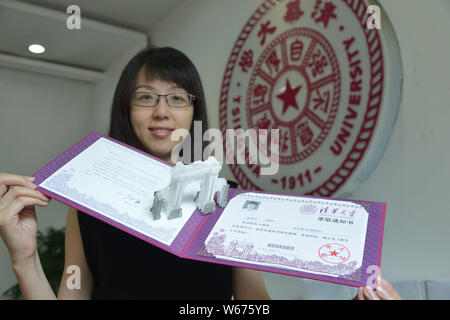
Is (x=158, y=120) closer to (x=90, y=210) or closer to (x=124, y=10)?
(x=90, y=210)

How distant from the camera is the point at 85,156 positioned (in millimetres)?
657

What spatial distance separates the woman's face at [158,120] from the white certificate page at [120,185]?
128 millimetres

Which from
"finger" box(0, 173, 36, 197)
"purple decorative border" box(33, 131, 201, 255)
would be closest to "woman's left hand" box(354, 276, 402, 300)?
"purple decorative border" box(33, 131, 201, 255)

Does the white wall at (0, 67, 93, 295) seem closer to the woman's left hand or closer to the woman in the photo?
the woman

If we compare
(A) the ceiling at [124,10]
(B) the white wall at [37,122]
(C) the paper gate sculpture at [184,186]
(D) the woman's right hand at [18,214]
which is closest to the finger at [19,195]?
(D) the woman's right hand at [18,214]

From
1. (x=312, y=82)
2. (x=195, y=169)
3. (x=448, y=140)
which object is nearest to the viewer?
(x=195, y=169)

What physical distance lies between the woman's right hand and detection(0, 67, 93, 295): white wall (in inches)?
89.1

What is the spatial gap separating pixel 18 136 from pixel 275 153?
2.04 m

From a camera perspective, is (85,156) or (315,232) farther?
(85,156)

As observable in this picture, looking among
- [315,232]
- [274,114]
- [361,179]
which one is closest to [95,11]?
[274,114]

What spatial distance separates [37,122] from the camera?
2770mm

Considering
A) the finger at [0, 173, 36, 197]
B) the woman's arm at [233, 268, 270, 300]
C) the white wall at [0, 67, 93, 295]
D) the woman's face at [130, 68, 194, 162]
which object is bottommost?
the woman's arm at [233, 268, 270, 300]

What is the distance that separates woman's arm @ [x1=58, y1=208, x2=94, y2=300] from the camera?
0.74 m
